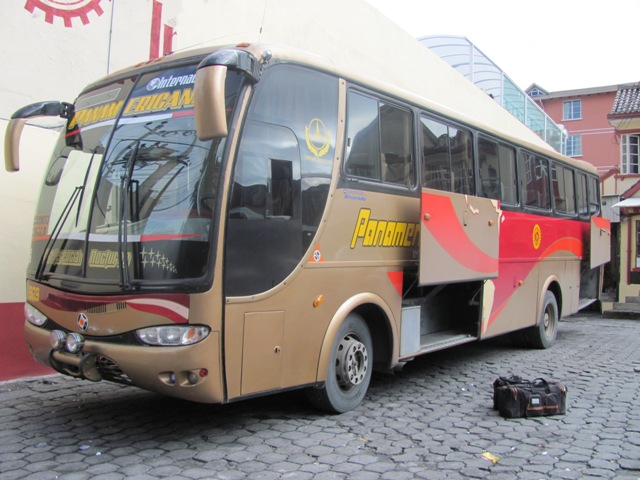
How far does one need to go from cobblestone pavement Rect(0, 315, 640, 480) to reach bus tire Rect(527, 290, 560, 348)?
2547 mm

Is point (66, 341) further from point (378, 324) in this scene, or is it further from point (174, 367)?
point (378, 324)

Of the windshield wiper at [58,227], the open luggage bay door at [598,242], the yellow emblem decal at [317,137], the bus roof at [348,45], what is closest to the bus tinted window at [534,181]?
the bus roof at [348,45]

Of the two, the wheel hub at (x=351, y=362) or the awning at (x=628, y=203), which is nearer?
the wheel hub at (x=351, y=362)

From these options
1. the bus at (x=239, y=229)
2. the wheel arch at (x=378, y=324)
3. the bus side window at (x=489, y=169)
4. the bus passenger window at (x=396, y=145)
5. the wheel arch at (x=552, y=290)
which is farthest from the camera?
the wheel arch at (x=552, y=290)

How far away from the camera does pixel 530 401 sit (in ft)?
18.2

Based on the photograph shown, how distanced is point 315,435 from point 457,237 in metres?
2.86

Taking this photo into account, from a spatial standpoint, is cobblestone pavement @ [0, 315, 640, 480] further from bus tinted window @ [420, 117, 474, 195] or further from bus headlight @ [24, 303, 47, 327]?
bus tinted window @ [420, 117, 474, 195]

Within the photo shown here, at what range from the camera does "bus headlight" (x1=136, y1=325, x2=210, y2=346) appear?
165 inches

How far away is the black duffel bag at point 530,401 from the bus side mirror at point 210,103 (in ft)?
11.8

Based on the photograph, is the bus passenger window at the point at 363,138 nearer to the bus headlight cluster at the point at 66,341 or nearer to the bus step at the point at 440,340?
the bus step at the point at 440,340

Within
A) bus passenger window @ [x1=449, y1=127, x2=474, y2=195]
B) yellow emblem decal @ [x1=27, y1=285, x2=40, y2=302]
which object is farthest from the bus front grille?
bus passenger window @ [x1=449, y1=127, x2=474, y2=195]

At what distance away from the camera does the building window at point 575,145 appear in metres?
44.0

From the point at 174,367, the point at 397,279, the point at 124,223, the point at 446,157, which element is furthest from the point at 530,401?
the point at 124,223

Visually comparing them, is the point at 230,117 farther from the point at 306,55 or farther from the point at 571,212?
the point at 571,212
